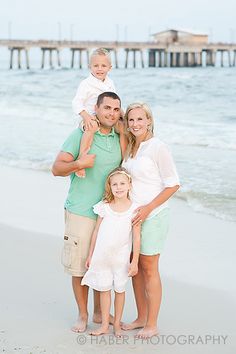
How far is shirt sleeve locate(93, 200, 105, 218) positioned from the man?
2.6 inches

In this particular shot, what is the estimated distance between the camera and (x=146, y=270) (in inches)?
158

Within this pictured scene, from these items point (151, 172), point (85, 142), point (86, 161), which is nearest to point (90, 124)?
point (85, 142)

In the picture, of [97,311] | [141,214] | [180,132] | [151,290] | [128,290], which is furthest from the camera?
[180,132]

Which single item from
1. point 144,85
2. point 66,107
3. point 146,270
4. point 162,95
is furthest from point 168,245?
point 144,85

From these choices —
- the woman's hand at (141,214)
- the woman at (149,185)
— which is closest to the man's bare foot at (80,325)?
the woman at (149,185)

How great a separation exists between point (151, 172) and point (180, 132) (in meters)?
11.3

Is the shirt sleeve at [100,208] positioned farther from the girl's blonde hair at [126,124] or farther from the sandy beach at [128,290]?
the sandy beach at [128,290]

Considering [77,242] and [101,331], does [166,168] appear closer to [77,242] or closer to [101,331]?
[77,242]

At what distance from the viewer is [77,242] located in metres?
4.04

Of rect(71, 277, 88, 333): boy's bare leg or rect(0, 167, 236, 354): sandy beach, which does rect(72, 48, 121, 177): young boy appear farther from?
rect(0, 167, 236, 354): sandy beach

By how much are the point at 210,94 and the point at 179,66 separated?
4007 cm

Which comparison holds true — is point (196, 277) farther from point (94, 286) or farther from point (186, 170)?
point (186, 170)

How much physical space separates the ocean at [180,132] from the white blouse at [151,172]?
125 inches

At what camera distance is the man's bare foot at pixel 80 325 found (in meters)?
4.14
